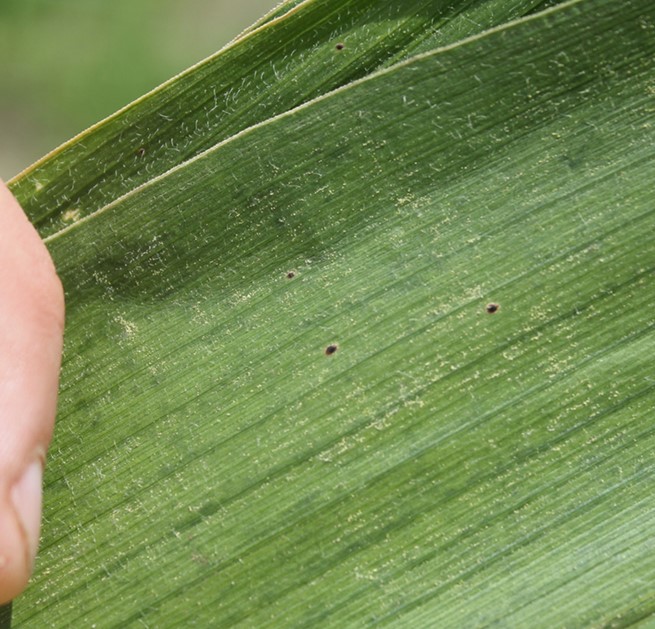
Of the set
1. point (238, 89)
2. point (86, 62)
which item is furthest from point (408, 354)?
point (86, 62)

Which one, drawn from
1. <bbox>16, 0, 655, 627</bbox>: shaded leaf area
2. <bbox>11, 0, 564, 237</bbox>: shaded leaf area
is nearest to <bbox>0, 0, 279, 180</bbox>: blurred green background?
<bbox>11, 0, 564, 237</bbox>: shaded leaf area

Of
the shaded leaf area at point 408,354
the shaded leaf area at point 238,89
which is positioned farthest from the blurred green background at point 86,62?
the shaded leaf area at point 408,354

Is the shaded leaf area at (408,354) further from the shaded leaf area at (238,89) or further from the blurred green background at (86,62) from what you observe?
the blurred green background at (86,62)

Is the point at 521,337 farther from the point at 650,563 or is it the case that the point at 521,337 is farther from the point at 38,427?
the point at 38,427

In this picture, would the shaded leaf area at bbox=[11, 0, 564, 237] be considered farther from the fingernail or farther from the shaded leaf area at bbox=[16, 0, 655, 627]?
the fingernail

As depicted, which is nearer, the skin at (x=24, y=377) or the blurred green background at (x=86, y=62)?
the skin at (x=24, y=377)

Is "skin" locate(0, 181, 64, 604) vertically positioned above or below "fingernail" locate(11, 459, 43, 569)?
above
